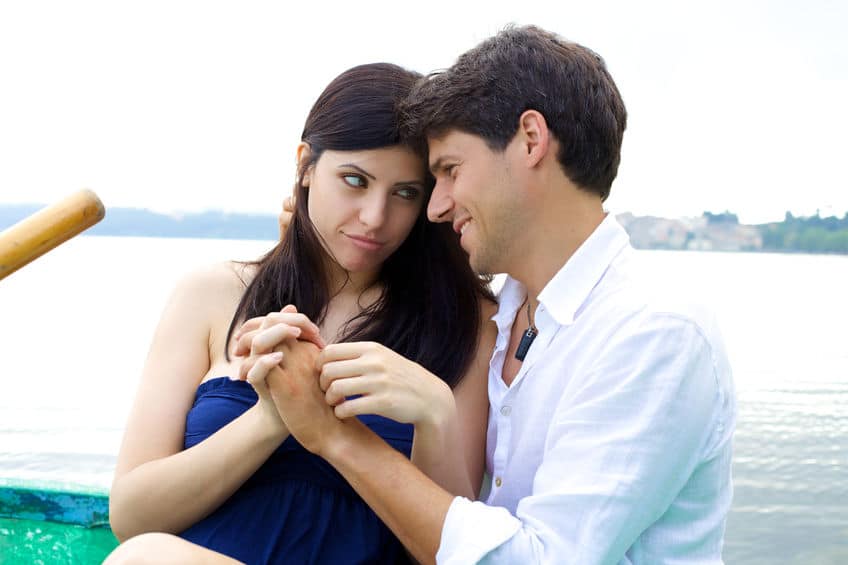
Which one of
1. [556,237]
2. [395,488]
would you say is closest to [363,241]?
[556,237]

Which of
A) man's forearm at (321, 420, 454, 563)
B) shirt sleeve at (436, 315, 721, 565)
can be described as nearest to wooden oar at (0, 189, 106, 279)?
man's forearm at (321, 420, 454, 563)

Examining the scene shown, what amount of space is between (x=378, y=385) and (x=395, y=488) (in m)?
0.21

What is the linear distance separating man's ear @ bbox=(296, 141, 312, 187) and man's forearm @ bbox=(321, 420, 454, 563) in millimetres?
824

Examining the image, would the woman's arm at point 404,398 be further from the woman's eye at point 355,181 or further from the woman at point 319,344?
the woman's eye at point 355,181

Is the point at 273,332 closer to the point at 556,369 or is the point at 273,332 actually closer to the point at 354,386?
the point at 354,386

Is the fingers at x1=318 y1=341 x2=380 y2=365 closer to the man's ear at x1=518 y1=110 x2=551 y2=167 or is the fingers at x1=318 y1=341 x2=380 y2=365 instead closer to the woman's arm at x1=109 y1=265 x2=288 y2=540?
the woman's arm at x1=109 y1=265 x2=288 y2=540

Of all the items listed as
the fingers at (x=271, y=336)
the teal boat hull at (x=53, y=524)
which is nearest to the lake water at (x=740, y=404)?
the teal boat hull at (x=53, y=524)

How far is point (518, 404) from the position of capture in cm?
200

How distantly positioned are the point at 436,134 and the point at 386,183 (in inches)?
9.0

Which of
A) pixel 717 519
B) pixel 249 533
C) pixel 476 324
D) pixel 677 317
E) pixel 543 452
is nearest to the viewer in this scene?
pixel 677 317

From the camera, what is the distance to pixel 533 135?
6.41ft

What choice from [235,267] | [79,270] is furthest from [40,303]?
[235,267]

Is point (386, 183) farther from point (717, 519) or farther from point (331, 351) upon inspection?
point (717, 519)

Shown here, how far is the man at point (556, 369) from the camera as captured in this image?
1616 millimetres
